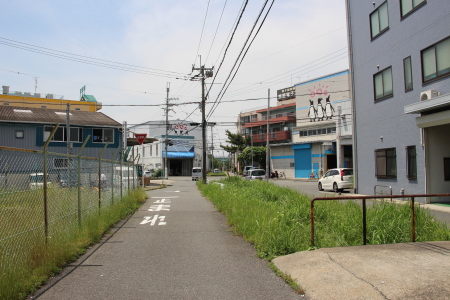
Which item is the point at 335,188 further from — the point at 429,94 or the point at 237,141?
the point at 237,141

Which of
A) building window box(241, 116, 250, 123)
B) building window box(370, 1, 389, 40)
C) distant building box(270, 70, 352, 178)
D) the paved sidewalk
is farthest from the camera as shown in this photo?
building window box(241, 116, 250, 123)

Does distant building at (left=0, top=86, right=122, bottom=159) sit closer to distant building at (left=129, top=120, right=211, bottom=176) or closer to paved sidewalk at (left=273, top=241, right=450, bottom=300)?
paved sidewalk at (left=273, top=241, right=450, bottom=300)

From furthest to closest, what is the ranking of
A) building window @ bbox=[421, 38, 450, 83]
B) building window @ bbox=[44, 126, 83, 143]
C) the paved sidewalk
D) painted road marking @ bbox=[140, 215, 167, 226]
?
building window @ bbox=[44, 126, 83, 143], building window @ bbox=[421, 38, 450, 83], painted road marking @ bbox=[140, 215, 167, 226], the paved sidewalk

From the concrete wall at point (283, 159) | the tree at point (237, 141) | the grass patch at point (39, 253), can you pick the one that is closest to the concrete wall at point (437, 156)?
the grass patch at point (39, 253)

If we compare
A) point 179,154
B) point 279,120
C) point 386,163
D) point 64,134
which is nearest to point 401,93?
point 386,163

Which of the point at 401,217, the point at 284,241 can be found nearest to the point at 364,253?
the point at 284,241

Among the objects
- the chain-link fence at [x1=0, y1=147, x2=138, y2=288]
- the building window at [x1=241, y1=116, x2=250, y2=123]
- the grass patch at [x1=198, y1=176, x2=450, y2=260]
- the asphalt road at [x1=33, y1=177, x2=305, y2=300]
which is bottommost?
the asphalt road at [x1=33, y1=177, x2=305, y2=300]

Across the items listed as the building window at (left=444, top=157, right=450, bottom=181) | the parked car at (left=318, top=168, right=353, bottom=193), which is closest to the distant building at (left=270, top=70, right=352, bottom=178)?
the parked car at (left=318, top=168, right=353, bottom=193)

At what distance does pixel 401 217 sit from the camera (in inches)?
327

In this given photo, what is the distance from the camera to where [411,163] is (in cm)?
1673

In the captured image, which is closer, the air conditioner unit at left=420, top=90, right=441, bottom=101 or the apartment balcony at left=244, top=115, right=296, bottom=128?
the air conditioner unit at left=420, top=90, right=441, bottom=101

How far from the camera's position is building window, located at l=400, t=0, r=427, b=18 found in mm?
15617

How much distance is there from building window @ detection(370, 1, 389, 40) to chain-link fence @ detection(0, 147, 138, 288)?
1488cm

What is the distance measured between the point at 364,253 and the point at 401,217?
233cm
